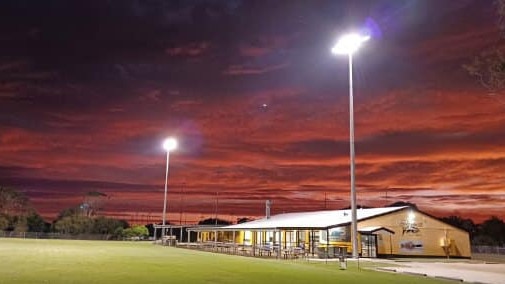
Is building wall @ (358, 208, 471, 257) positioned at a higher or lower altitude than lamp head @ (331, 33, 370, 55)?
lower

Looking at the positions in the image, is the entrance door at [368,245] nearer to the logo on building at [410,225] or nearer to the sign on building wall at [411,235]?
the sign on building wall at [411,235]

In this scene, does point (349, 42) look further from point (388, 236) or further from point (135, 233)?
point (135, 233)

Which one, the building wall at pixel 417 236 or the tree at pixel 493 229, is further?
the tree at pixel 493 229

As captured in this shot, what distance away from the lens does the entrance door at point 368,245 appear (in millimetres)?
43875

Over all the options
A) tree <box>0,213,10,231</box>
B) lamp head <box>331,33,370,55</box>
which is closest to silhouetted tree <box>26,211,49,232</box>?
tree <box>0,213,10,231</box>

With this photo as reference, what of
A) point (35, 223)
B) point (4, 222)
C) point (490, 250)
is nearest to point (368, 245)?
point (490, 250)

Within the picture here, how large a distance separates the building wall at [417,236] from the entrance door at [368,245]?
1.12 metres

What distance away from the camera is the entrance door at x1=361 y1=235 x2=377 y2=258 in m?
43.9

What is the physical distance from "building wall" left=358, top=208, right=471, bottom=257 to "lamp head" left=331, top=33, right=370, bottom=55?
18.6 m

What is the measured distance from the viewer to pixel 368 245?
4434 cm

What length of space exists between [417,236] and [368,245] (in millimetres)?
6177

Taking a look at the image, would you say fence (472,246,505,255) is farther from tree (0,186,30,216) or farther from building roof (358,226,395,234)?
tree (0,186,30,216)

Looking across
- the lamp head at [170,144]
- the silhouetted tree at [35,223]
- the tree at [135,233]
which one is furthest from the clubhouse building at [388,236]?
the silhouetted tree at [35,223]

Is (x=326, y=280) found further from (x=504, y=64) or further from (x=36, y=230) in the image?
(x=36, y=230)
